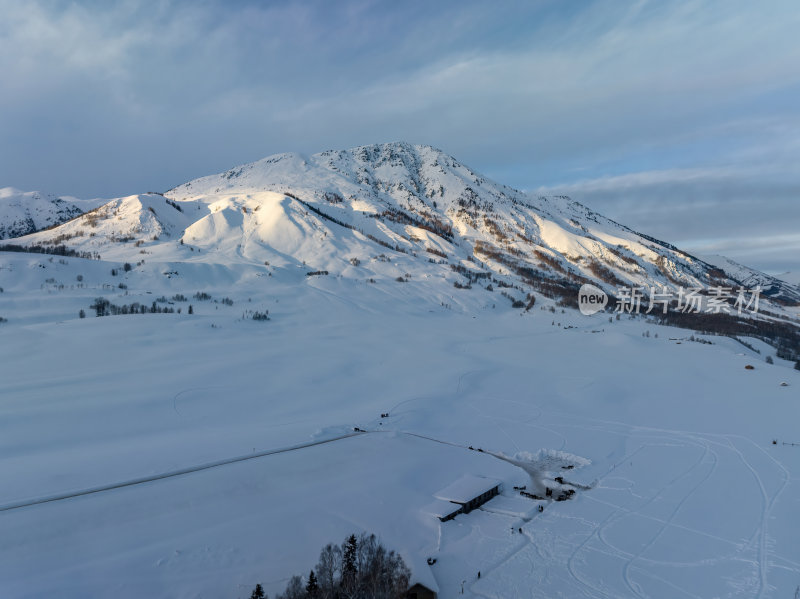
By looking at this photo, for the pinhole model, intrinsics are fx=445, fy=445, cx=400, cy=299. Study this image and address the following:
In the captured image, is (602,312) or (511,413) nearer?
(511,413)

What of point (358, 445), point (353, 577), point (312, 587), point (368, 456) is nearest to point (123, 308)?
point (358, 445)

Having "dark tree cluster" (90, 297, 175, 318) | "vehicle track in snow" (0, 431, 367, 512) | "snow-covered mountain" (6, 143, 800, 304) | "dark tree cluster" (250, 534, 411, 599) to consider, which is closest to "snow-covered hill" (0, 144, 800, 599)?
"vehicle track in snow" (0, 431, 367, 512)

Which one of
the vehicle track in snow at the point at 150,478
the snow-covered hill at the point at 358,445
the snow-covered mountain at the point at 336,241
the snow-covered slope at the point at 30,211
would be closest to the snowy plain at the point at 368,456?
the snow-covered hill at the point at 358,445

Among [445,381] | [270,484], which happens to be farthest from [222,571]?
[445,381]

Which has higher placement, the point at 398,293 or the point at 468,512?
the point at 398,293

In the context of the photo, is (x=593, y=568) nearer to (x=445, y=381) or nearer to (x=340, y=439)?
(x=340, y=439)

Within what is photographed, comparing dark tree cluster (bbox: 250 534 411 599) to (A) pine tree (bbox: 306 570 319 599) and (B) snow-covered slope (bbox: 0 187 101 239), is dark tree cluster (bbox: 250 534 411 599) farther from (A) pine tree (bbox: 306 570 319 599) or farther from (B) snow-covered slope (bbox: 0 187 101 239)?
(B) snow-covered slope (bbox: 0 187 101 239)

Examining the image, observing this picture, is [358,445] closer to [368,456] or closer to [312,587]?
[368,456]

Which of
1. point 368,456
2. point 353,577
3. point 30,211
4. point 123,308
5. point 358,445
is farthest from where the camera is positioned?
point 30,211
